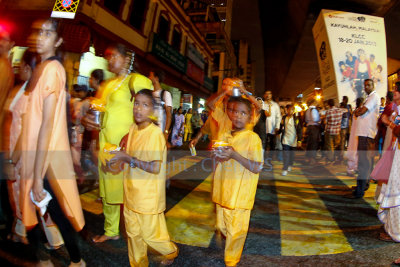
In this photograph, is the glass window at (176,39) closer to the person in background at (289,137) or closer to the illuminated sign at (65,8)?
the illuminated sign at (65,8)

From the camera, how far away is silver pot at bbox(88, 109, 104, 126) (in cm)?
263

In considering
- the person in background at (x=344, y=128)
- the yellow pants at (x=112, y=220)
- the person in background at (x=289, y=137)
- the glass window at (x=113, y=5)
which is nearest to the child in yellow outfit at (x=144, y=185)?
the yellow pants at (x=112, y=220)

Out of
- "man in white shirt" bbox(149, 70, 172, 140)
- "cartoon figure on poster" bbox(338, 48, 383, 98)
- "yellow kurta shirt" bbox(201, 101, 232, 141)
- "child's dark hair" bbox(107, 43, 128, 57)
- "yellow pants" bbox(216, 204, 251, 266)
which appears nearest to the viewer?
"yellow pants" bbox(216, 204, 251, 266)

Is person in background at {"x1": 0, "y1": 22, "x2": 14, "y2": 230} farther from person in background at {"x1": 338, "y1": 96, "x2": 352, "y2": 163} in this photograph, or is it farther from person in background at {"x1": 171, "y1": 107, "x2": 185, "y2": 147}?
person in background at {"x1": 338, "y1": 96, "x2": 352, "y2": 163}

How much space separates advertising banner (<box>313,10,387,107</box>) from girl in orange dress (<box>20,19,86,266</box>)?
515 cm

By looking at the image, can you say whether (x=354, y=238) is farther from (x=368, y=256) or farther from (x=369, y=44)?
(x=369, y=44)

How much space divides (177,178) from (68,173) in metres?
4.12

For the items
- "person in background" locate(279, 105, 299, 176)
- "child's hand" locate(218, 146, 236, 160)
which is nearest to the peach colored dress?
"child's hand" locate(218, 146, 236, 160)

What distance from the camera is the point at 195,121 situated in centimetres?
1777

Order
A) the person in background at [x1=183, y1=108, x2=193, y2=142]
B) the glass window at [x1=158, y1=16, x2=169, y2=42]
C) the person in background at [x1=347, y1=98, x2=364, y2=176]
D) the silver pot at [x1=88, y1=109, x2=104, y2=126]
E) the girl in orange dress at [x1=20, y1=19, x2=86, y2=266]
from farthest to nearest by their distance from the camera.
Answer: the glass window at [x1=158, y1=16, x2=169, y2=42], the person in background at [x1=183, y1=108, x2=193, y2=142], the person in background at [x1=347, y1=98, x2=364, y2=176], the silver pot at [x1=88, y1=109, x2=104, y2=126], the girl in orange dress at [x1=20, y1=19, x2=86, y2=266]

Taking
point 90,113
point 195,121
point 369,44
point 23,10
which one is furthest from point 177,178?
point 195,121

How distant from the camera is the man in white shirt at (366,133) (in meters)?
4.79

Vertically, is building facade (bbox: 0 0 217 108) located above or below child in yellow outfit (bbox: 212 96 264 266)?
above

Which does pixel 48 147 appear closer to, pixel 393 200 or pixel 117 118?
pixel 117 118
